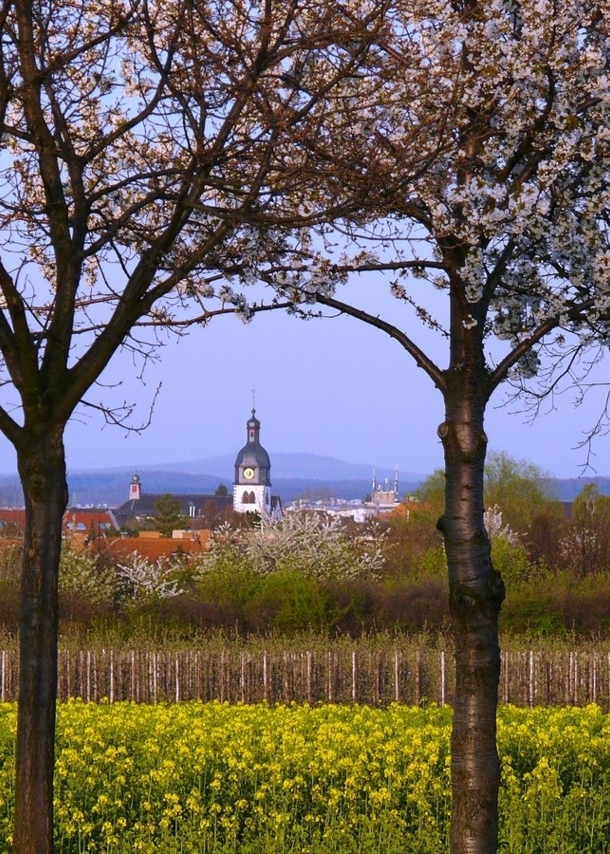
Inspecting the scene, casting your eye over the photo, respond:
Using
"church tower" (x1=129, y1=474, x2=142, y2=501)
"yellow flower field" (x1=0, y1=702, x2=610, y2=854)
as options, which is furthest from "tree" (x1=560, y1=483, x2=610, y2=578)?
"church tower" (x1=129, y1=474, x2=142, y2=501)

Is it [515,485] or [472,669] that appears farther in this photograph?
[515,485]

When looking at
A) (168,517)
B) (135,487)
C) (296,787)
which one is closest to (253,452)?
(135,487)

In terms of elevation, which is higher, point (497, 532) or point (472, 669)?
point (497, 532)

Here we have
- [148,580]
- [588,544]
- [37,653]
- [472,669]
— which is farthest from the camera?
[588,544]

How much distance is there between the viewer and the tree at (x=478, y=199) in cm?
458

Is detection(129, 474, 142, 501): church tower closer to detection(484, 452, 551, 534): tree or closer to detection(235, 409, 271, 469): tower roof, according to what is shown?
detection(235, 409, 271, 469): tower roof

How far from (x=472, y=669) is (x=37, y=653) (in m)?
1.70

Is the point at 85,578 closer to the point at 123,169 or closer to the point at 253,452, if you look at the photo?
the point at 123,169

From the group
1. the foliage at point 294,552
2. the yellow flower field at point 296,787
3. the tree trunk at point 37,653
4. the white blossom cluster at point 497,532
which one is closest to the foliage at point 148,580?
the foliage at point 294,552

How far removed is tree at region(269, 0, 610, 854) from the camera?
4578 millimetres

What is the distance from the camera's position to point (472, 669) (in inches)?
190

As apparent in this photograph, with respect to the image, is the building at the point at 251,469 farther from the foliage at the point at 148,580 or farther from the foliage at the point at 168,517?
the foliage at the point at 148,580

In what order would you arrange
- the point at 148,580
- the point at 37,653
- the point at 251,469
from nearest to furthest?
the point at 37,653 < the point at 148,580 < the point at 251,469

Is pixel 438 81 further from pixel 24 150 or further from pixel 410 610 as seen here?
pixel 410 610
